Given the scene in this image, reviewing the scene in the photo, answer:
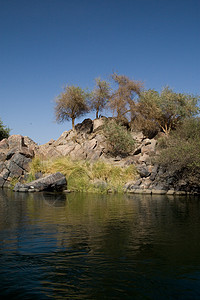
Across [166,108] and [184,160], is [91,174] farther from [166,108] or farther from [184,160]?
[166,108]

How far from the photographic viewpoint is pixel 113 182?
2205cm

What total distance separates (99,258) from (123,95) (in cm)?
3044

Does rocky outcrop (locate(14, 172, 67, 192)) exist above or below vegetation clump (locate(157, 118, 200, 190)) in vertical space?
below

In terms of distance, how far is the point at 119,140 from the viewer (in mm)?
29703

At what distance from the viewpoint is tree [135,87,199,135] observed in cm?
3156

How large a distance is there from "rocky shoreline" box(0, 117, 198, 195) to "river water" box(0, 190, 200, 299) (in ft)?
37.8

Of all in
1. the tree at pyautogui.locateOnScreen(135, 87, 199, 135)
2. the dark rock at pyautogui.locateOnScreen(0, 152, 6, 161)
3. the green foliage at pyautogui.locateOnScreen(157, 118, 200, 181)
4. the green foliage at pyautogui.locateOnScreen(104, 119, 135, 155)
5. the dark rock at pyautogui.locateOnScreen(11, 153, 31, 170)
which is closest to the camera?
the green foliage at pyautogui.locateOnScreen(157, 118, 200, 181)

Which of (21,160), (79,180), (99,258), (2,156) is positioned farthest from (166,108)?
(99,258)

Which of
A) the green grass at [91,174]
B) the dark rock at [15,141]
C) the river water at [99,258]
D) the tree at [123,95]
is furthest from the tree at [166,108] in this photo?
the river water at [99,258]

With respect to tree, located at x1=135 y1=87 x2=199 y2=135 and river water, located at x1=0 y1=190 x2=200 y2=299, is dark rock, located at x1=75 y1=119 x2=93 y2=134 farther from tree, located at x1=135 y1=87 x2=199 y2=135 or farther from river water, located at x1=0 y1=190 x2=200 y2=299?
river water, located at x1=0 y1=190 x2=200 y2=299

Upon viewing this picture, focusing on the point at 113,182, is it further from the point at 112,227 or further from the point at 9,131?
the point at 9,131

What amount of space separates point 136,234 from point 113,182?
14.4 metres

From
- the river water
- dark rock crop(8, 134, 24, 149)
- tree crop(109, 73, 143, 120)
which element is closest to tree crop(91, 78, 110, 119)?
tree crop(109, 73, 143, 120)

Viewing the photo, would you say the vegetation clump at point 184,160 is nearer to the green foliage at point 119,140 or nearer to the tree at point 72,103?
the green foliage at point 119,140
